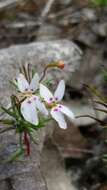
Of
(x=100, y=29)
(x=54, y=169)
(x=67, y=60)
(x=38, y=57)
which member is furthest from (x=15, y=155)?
(x=100, y=29)

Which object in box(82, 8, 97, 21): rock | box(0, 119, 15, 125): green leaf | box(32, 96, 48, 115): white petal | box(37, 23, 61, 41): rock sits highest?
box(32, 96, 48, 115): white petal

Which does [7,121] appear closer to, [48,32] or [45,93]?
[45,93]

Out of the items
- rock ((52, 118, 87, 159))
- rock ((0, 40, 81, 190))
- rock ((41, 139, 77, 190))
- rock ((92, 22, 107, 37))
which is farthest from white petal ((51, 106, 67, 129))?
rock ((92, 22, 107, 37))

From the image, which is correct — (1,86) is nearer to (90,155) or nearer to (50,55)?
(50,55)

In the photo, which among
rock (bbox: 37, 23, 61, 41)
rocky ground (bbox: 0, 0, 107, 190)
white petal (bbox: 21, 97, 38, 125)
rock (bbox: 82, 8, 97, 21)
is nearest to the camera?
white petal (bbox: 21, 97, 38, 125)

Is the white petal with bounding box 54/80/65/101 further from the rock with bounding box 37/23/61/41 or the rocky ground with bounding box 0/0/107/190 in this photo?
the rock with bounding box 37/23/61/41

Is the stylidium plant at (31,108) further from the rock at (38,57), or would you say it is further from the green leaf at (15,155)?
the rock at (38,57)
